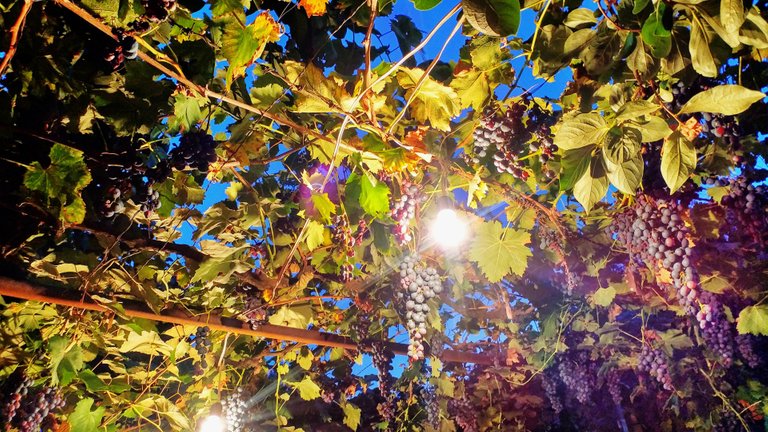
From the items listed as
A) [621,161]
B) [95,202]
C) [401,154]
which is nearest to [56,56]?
[95,202]

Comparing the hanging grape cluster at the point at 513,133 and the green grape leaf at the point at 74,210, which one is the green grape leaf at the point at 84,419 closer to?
the green grape leaf at the point at 74,210

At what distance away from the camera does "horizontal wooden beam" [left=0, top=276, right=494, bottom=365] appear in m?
1.60

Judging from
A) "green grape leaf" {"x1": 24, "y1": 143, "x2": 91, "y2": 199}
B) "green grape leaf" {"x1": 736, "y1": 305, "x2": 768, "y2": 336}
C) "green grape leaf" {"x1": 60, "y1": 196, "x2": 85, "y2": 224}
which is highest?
"green grape leaf" {"x1": 736, "y1": 305, "x2": 768, "y2": 336}

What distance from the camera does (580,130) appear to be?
4.05 feet

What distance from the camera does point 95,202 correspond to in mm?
1596

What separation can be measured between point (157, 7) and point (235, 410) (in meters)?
3.09

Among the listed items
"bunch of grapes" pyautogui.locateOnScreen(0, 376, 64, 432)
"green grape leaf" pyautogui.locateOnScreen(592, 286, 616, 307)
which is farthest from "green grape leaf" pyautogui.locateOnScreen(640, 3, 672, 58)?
"bunch of grapes" pyautogui.locateOnScreen(0, 376, 64, 432)

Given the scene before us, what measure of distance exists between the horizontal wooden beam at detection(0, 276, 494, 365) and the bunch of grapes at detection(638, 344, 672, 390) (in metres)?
1.98

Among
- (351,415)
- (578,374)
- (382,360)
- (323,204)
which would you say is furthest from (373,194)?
(578,374)

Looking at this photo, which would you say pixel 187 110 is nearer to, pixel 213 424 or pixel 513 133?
pixel 513 133

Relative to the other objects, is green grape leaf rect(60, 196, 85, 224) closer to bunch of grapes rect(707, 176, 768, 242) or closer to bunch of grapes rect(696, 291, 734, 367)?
bunch of grapes rect(707, 176, 768, 242)

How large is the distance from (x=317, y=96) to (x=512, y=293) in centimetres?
298

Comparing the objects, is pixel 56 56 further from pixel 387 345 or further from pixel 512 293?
pixel 512 293

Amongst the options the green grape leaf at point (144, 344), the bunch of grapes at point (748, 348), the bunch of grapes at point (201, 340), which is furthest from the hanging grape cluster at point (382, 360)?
the bunch of grapes at point (748, 348)
